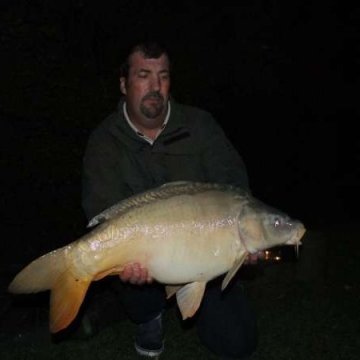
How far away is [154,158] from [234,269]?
0.90m

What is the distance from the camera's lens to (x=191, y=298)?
2582 millimetres

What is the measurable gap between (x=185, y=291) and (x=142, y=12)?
155 inches

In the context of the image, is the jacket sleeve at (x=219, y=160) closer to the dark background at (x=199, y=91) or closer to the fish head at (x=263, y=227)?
the fish head at (x=263, y=227)

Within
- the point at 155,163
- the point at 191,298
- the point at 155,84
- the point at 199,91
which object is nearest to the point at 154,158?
the point at 155,163

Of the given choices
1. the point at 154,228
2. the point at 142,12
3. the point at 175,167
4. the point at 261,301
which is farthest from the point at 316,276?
the point at 142,12

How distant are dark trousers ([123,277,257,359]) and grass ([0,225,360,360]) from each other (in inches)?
4.6

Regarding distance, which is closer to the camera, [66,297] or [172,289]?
[66,297]

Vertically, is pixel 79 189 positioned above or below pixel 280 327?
above

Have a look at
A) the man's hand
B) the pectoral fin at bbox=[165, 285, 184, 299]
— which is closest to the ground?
the pectoral fin at bbox=[165, 285, 184, 299]

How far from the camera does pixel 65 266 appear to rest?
2412 millimetres

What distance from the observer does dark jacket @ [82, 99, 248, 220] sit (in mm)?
3080

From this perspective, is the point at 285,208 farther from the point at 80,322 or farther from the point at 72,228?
the point at 80,322

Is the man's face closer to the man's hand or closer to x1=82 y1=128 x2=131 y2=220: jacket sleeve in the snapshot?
x1=82 y1=128 x2=131 y2=220: jacket sleeve

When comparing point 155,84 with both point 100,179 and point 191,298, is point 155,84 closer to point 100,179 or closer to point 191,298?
point 100,179
